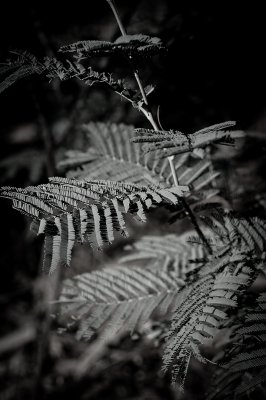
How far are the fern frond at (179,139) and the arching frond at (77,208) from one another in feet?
0.32

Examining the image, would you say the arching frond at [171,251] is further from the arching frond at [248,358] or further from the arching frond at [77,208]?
the arching frond at [77,208]

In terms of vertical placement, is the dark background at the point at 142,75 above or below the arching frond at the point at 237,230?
above

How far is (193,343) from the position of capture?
2.20 ft

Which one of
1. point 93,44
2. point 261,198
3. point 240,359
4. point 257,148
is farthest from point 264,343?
point 257,148

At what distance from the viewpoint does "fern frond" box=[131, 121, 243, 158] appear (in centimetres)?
61

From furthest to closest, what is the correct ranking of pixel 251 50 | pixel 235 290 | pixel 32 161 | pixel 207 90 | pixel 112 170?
pixel 32 161 < pixel 207 90 < pixel 251 50 < pixel 112 170 < pixel 235 290

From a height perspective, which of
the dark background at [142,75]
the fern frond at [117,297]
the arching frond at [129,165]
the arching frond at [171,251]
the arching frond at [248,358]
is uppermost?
the dark background at [142,75]

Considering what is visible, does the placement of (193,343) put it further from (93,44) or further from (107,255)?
(107,255)

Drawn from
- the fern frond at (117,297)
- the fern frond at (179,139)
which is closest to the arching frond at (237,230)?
the fern frond at (117,297)

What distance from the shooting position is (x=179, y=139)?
0.61 metres

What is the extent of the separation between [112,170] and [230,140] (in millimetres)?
520

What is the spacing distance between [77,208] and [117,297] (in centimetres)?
46

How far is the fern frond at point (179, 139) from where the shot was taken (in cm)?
61

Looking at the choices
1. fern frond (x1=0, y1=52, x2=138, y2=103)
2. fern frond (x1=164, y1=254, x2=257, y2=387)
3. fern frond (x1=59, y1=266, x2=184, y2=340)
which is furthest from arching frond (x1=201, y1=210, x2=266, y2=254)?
fern frond (x1=0, y1=52, x2=138, y2=103)
